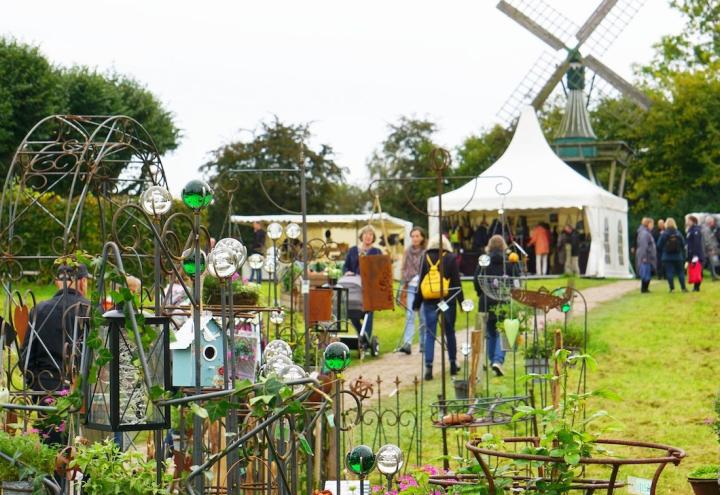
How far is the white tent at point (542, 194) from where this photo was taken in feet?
Answer: 77.6

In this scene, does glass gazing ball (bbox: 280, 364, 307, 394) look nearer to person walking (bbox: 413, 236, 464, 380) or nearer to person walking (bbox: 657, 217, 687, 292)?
person walking (bbox: 413, 236, 464, 380)

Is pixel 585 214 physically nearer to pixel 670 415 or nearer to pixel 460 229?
pixel 460 229

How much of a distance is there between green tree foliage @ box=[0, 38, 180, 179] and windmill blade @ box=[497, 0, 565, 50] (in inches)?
384

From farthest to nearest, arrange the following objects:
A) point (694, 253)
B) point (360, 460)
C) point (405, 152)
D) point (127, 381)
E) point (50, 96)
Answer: point (405, 152) < point (50, 96) < point (694, 253) < point (360, 460) < point (127, 381)

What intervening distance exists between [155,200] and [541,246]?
2100 centimetres

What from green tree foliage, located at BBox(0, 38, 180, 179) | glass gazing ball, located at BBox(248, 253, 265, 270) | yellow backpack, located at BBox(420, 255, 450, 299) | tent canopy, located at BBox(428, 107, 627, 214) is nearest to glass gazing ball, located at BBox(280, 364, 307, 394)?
glass gazing ball, located at BBox(248, 253, 265, 270)

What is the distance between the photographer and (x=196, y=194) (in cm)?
356

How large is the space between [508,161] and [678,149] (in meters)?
9.22

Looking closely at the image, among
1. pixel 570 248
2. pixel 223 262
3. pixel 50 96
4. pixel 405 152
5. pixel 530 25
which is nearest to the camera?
pixel 223 262

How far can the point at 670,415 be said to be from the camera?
9672 mm

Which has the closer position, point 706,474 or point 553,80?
point 706,474

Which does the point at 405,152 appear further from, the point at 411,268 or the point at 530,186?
the point at 411,268

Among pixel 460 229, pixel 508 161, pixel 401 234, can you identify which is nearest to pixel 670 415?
pixel 508 161

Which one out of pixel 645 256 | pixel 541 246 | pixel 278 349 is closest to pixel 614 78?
pixel 541 246
